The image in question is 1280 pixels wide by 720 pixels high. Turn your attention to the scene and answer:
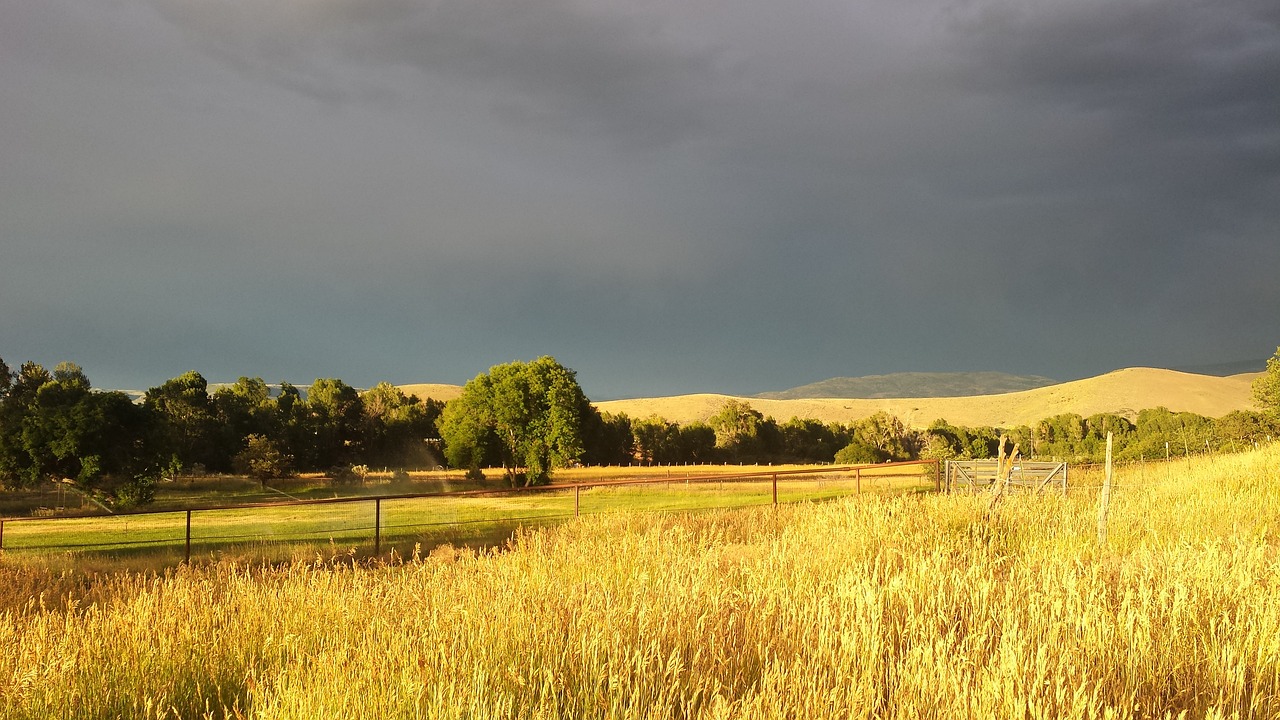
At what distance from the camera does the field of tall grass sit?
13.2 feet

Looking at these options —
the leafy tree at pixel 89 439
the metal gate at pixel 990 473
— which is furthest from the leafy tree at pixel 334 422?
the metal gate at pixel 990 473

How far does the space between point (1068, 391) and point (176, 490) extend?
175 m

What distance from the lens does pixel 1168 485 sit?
16.0m

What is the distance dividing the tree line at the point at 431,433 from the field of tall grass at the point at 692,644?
101 feet

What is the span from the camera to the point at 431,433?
8681 centimetres

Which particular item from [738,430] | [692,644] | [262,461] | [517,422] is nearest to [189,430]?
[262,461]

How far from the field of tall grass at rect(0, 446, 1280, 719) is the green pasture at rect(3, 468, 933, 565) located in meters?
7.91

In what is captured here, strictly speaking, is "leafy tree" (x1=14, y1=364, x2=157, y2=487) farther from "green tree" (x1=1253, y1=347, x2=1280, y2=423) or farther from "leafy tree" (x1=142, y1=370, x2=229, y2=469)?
"green tree" (x1=1253, y1=347, x2=1280, y2=423)

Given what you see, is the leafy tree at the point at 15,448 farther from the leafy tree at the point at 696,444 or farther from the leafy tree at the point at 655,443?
the leafy tree at the point at 696,444

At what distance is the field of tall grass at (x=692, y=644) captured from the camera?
403cm

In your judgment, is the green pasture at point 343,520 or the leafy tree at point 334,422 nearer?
the green pasture at point 343,520

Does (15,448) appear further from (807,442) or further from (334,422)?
(807,442)

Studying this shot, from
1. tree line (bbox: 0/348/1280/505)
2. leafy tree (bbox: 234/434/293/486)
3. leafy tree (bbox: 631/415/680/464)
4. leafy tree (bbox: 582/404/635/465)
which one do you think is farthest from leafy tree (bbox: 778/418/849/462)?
leafy tree (bbox: 234/434/293/486)

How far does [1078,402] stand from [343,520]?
6267 inches
